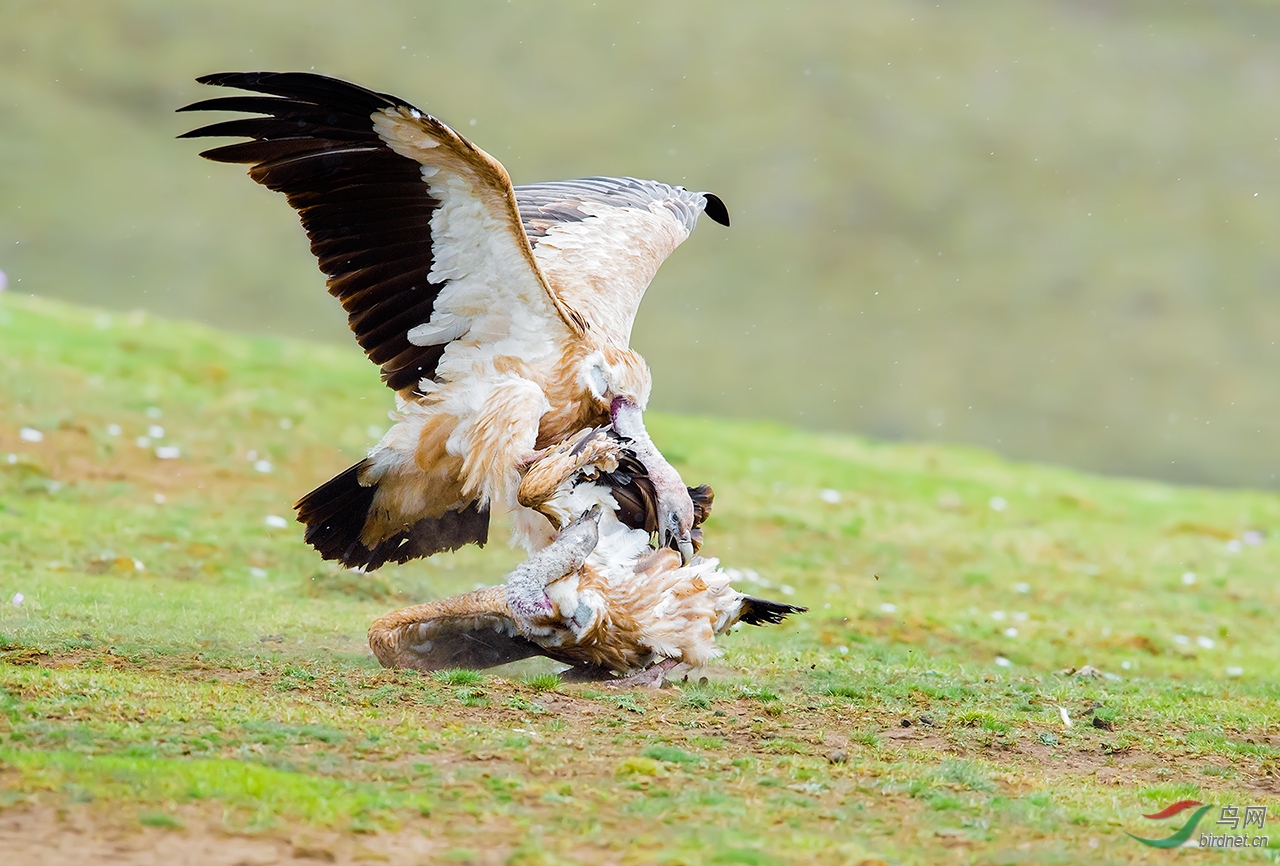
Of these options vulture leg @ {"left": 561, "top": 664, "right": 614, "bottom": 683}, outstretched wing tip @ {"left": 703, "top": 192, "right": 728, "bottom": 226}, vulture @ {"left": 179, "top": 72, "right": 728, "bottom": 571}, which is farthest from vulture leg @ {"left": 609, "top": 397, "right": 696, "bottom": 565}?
outstretched wing tip @ {"left": 703, "top": 192, "right": 728, "bottom": 226}

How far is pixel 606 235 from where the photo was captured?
9617 mm

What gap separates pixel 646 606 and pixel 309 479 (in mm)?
7462

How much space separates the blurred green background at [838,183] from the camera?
36.8 m

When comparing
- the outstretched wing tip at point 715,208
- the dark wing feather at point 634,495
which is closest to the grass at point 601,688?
the dark wing feather at point 634,495

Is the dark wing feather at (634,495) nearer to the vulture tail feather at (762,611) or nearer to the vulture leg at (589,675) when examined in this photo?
the vulture tail feather at (762,611)

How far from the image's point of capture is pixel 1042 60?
4950 centimetres

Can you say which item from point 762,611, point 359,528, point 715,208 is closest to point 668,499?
point 762,611

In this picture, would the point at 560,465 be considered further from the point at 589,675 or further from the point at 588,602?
the point at 589,675

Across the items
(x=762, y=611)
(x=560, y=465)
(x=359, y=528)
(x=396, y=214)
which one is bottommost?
(x=762, y=611)

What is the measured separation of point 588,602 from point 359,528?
70.5 inches

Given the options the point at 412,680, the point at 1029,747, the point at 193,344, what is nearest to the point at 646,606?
the point at 412,680

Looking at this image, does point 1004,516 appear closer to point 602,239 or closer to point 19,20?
point 602,239

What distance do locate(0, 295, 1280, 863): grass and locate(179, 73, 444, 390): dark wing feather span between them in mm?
1809

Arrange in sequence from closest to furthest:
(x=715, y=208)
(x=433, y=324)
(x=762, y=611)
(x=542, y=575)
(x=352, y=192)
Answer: (x=542, y=575), (x=352, y=192), (x=762, y=611), (x=433, y=324), (x=715, y=208)
